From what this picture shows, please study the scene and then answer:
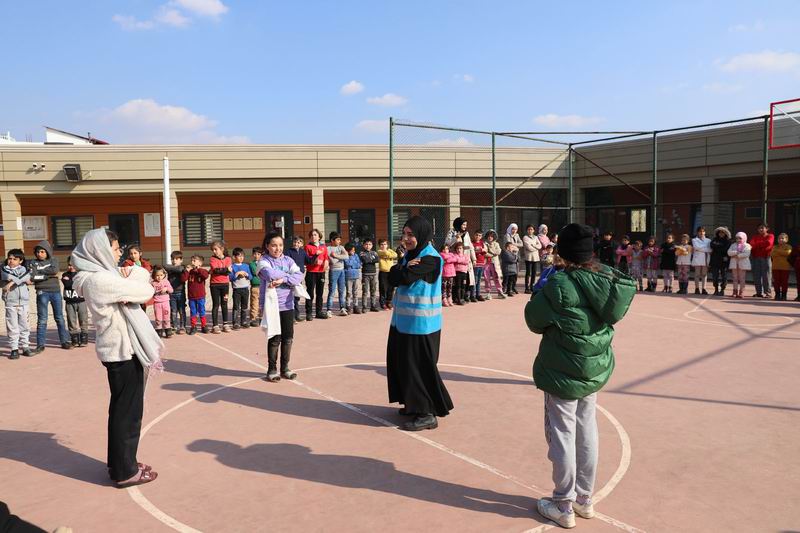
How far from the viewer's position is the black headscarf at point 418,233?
19.3 ft

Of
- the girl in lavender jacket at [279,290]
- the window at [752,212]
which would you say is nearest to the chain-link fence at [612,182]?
the window at [752,212]

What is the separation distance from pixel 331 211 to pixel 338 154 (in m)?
3.05

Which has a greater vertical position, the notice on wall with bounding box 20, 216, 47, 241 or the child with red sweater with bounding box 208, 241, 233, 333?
the notice on wall with bounding box 20, 216, 47, 241

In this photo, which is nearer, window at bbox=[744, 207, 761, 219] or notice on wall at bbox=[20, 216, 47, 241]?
window at bbox=[744, 207, 761, 219]

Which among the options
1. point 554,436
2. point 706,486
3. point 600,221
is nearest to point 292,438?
point 554,436

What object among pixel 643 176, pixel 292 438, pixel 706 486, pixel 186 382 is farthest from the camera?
pixel 643 176

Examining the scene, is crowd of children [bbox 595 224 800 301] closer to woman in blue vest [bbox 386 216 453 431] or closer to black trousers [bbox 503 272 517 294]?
black trousers [bbox 503 272 517 294]

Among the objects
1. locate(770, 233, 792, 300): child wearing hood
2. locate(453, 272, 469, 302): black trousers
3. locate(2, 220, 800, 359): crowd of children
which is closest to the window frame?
locate(2, 220, 800, 359): crowd of children

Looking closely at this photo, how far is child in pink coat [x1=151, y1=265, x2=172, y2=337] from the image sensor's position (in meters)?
10.6

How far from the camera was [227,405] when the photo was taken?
21.7 feet

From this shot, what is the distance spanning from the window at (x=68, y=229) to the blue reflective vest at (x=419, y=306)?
72.4ft

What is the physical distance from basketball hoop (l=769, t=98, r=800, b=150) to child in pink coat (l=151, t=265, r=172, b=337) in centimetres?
1611

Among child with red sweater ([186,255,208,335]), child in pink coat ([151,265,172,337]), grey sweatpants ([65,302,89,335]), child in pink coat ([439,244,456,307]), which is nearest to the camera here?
grey sweatpants ([65,302,89,335])

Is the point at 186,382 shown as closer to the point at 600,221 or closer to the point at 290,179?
the point at 290,179
